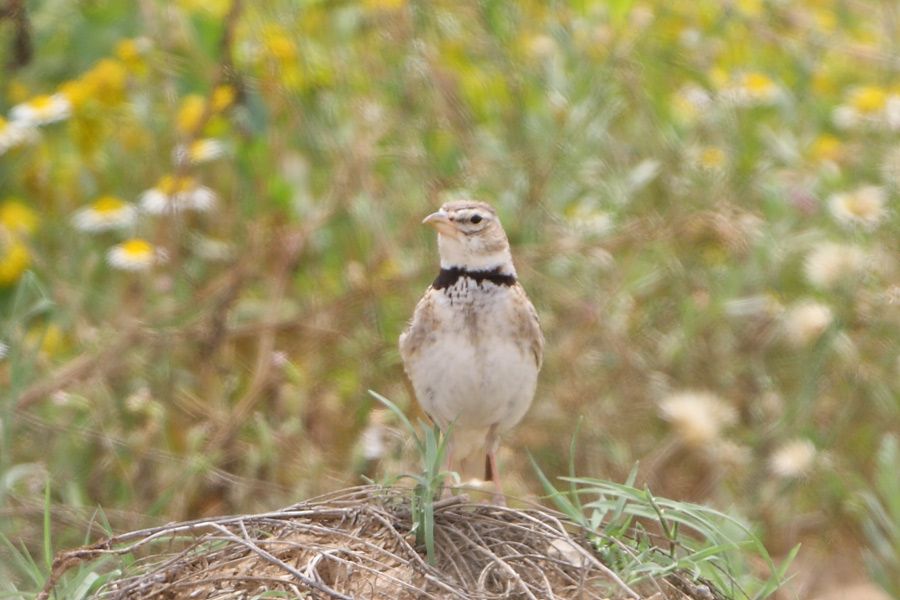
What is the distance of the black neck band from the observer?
4559 mm

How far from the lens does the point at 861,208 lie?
20.4 ft

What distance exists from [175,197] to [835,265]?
2.59 meters

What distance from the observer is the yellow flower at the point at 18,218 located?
6.10 m

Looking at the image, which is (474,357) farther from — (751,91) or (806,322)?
(751,91)

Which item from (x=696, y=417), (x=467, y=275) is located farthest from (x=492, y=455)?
(x=696, y=417)

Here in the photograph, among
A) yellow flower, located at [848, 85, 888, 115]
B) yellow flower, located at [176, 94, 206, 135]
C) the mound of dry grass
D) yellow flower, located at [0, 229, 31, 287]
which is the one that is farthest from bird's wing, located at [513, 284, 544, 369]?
Answer: yellow flower, located at [848, 85, 888, 115]

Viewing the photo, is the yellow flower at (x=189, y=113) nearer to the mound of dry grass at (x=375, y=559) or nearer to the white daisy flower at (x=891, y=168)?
the white daisy flower at (x=891, y=168)

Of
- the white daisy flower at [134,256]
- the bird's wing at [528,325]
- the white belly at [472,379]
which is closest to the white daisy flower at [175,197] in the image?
the white daisy flower at [134,256]

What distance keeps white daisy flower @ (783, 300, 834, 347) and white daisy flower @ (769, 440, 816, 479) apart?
1.33 ft

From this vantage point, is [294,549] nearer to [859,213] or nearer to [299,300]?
[299,300]

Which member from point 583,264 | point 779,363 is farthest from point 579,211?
point 779,363

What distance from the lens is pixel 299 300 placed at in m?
6.30

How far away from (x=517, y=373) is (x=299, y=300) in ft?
6.36

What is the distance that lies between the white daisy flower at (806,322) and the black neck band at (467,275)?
1.89 m
